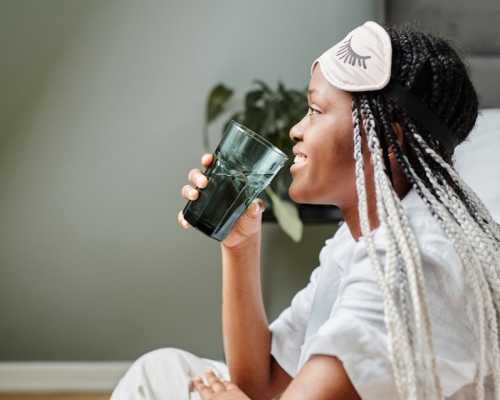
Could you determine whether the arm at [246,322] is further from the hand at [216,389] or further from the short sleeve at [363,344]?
the short sleeve at [363,344]

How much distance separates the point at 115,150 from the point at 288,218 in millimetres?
607

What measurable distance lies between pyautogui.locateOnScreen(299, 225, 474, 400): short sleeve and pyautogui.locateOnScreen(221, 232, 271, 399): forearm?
0.34m

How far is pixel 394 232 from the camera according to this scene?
849mm

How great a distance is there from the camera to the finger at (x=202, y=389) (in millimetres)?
1051

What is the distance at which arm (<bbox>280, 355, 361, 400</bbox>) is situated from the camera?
2.63ft

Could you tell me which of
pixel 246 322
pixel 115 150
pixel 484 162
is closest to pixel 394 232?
pixel 246 322

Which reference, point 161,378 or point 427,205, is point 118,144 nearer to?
point 161,378

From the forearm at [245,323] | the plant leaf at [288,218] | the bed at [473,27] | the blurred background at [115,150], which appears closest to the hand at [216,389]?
the forearm at [245,323]

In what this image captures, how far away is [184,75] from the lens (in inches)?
93.1

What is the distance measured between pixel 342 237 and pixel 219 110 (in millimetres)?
1206

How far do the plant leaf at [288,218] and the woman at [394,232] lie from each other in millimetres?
886

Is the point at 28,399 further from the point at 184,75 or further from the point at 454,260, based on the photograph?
the point at 454,260

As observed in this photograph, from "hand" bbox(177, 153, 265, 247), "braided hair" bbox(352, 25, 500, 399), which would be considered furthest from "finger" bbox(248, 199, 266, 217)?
"braided hair" bbox(352, 25, 500, 399)

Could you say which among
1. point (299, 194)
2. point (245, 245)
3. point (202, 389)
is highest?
point (299, 194)
